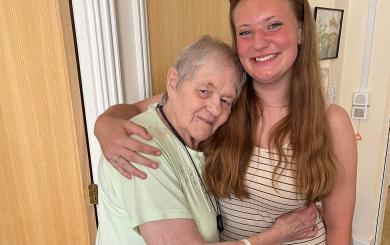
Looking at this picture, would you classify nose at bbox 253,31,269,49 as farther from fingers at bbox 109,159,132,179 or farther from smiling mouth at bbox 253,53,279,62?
fingers at bbox 109,159,132,179

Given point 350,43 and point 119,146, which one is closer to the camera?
point 119,146

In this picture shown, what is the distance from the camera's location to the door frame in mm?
1122

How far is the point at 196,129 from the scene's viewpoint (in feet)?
3.07

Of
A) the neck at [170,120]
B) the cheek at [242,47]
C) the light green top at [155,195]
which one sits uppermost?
the cheek at [242,47]

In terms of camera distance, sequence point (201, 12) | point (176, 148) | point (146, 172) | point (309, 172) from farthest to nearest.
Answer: point (201, 12) → point (309, 172) → point (176, 148) → point (146, 172)

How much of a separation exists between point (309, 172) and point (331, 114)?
0.21 metres

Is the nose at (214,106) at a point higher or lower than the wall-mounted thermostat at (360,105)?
higher

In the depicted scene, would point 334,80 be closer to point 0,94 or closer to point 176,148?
point 176,148

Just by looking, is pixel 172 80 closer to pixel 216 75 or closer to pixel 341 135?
pixel 216 75

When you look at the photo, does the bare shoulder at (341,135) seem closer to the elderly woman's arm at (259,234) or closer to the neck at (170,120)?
the elderly woman's arm at (259,234)

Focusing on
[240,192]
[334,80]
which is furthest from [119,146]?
[334,80]

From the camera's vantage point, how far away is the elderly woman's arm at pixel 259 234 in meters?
0.75

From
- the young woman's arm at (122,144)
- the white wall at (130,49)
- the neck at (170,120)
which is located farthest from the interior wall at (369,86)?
the young woman's arm at (122,144)

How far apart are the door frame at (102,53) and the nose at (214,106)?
0.43m
